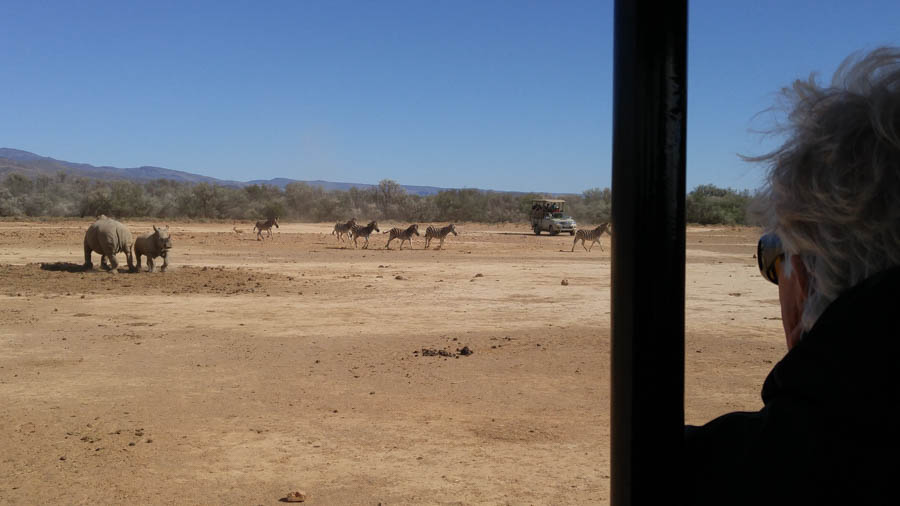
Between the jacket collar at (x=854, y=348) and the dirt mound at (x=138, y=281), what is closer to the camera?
the jacket collar at (x=854, y=348)

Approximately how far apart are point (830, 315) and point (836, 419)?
5.4 inches

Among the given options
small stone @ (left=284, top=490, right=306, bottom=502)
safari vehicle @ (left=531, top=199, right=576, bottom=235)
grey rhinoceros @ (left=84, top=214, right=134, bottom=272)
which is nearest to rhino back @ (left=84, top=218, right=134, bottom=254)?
grey rhinoceros @ (left=84, top=214, right=134, bottom=272)

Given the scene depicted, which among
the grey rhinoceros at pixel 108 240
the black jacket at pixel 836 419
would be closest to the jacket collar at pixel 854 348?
the black jacket at pixel 836 419

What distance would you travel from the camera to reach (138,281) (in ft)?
58.4

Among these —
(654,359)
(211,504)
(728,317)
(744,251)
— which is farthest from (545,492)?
(744,251)

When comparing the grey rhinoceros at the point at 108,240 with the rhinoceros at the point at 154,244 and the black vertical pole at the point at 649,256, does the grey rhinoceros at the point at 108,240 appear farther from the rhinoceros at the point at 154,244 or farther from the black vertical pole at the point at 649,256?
the black vertical pole at the point at 649,256

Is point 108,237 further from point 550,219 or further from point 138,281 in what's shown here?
point 550,219

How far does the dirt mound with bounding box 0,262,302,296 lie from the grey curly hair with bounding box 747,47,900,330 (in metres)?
15.5

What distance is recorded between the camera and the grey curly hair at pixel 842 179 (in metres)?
1.05

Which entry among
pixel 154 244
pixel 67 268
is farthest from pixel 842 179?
pixel 67 268

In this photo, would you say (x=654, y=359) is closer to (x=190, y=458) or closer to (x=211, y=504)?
(x=211, y=504)

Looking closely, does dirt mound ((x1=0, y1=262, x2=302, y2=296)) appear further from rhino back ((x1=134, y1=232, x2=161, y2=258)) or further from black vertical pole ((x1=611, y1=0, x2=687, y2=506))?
black vertical pole ((x1=611, y1=0, x2=687, y2=506))

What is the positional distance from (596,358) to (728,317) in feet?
15.4

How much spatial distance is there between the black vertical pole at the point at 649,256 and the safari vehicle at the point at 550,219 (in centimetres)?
4497
